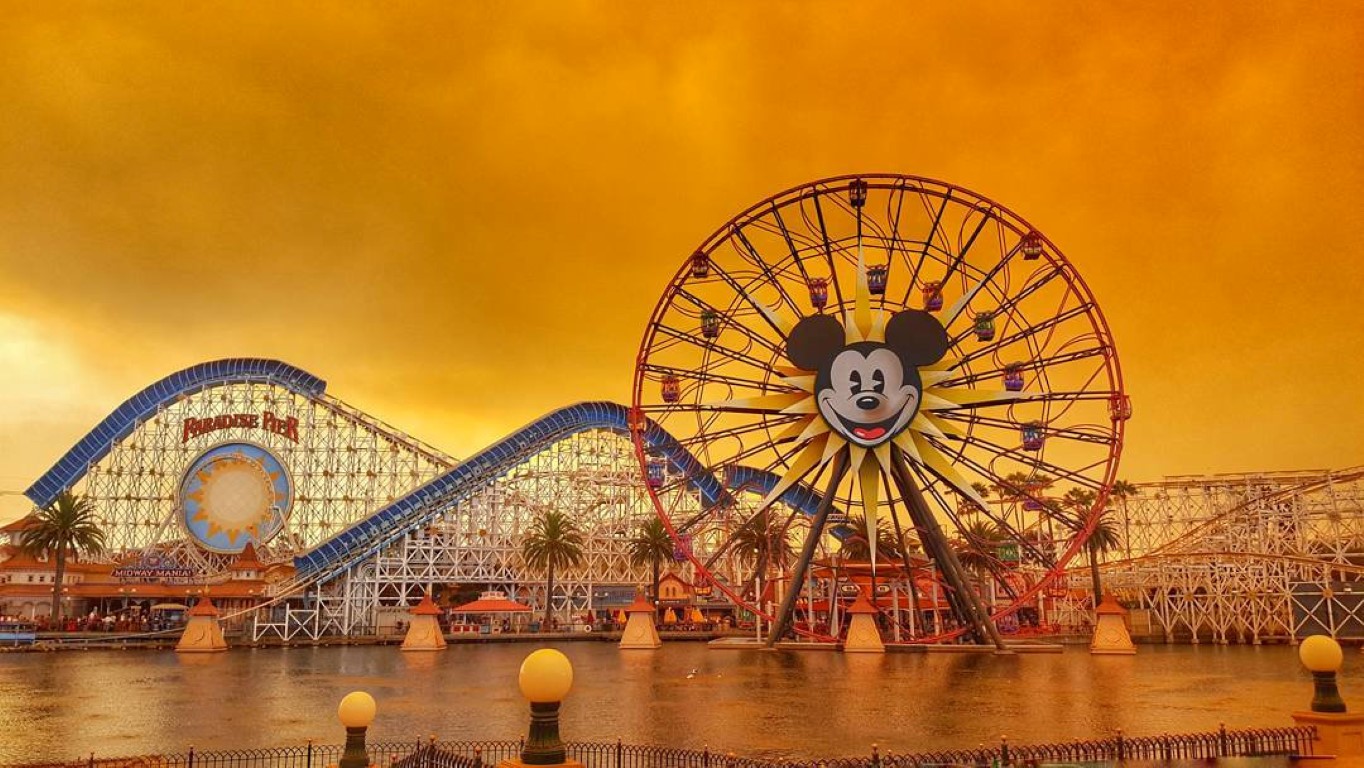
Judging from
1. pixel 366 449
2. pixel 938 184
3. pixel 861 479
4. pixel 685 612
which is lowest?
pixel 685 612

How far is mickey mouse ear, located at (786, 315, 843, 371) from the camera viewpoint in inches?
1693

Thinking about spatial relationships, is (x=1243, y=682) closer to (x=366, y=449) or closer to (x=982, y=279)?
(x=982, y=279)

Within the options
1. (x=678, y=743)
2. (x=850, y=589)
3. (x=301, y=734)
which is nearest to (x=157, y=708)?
(x=301, y=734)

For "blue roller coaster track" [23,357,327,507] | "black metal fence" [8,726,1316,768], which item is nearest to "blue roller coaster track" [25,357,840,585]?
"blue roller coaster track" [23,357,327,507]

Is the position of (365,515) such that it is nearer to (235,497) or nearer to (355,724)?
(235,497)

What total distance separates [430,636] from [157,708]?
2749 cm

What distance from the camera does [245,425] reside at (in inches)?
2921

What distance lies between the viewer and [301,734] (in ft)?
73.3

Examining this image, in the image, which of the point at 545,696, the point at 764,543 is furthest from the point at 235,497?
the point at 545,696

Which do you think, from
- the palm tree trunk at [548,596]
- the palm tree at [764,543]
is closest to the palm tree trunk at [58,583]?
the palm tree trunk at [548,596]

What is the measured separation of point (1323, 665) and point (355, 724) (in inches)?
503

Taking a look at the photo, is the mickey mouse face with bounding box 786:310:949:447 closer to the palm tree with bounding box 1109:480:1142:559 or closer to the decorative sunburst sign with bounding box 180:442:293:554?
the palm tree with bounding box 1109:480:1142:559

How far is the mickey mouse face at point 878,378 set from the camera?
137ft

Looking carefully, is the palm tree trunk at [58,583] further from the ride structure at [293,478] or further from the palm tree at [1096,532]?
the palm tree at [1096,532]
